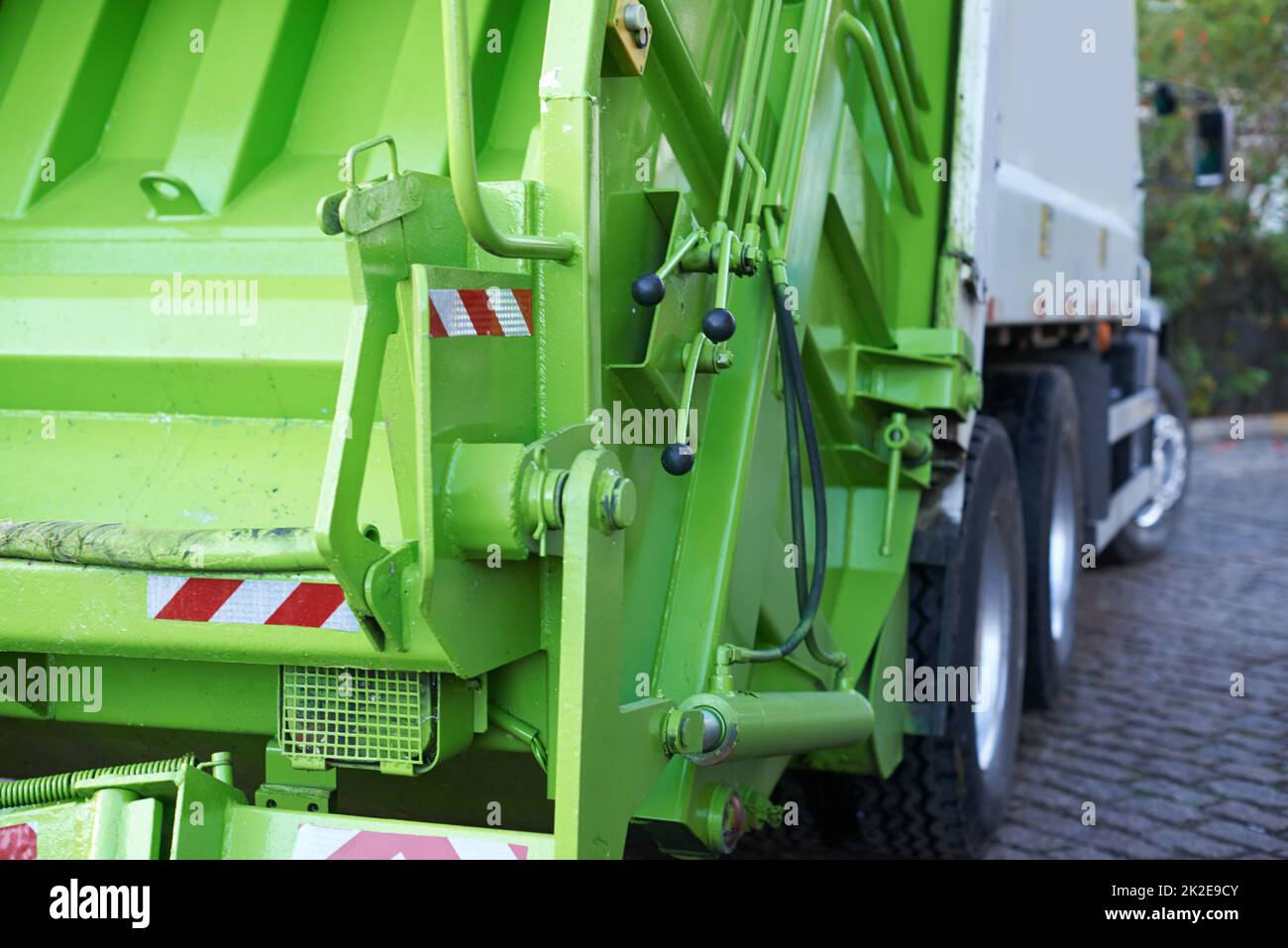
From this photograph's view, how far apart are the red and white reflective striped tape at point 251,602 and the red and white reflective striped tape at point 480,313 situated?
43cm

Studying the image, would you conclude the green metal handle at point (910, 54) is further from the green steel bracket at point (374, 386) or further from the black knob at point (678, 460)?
the green steel bracket at point (374, 386)

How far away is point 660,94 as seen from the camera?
2.29 m

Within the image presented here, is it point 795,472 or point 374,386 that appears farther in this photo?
point 795,472

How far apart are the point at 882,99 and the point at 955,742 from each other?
1510mm

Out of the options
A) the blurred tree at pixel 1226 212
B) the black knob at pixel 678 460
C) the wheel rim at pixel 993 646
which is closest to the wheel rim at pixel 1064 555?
the wheel rim at pixel 993 646

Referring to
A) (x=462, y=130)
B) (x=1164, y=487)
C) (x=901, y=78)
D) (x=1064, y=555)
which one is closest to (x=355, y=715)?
(x=462, y=130)

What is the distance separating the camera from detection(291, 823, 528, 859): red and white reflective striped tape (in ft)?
6.40

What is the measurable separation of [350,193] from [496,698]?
0.79 metres

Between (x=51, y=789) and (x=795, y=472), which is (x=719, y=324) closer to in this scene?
(x=795, y=472)

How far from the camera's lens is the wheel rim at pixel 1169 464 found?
7797mm

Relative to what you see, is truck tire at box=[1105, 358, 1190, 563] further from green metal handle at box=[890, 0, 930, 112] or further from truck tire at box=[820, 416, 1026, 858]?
green metal handle at box=[890, 0, 930, 112]

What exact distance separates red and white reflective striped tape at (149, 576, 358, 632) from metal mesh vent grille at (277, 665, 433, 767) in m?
0.11

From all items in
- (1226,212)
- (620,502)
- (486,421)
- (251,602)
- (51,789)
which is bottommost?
(51,789)

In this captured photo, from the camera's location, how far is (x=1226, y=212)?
13.5 metres
